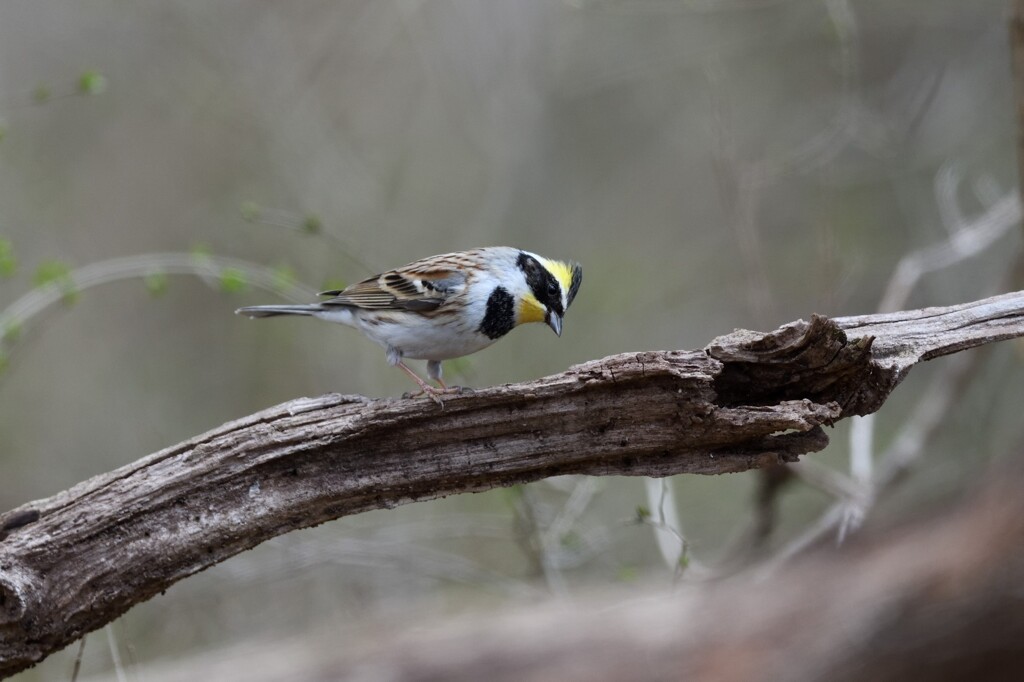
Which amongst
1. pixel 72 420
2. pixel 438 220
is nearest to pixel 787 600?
pixel 438 220

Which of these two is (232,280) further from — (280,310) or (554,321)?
(554,321)

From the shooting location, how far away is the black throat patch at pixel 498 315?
4383mm

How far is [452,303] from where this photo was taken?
443 cm

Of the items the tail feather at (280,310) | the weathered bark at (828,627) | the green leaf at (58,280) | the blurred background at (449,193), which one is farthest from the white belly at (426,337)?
the blurred background at (449,193)

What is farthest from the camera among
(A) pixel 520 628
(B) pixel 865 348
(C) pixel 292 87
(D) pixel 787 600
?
(C) pixel 292 87

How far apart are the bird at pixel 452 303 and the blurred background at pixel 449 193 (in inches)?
127

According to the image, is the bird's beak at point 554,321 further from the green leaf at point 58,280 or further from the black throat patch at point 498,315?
the green leaf at point 58,280

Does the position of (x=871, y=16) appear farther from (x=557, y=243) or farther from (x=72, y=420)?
(x=72, y=420)

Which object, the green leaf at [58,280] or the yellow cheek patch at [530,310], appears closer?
the yellow cheek patch at [530,310]

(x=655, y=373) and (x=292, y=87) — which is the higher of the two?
(x=292, y=87)

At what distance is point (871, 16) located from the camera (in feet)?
28.8

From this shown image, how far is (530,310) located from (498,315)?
6.3 inches

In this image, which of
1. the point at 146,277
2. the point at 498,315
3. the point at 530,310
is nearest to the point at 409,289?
the point at 498,315

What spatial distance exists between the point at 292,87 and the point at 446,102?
5.00 feet
